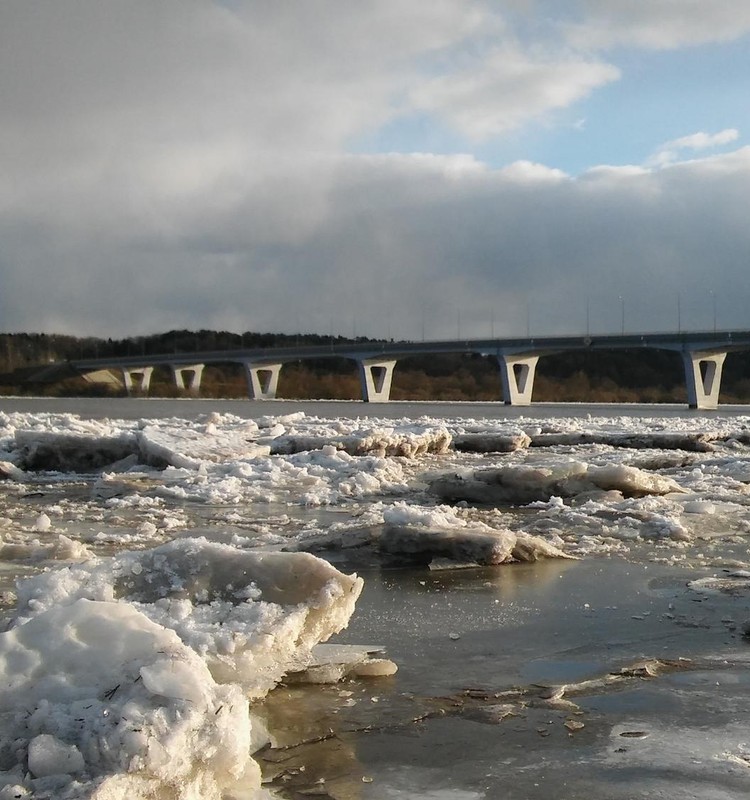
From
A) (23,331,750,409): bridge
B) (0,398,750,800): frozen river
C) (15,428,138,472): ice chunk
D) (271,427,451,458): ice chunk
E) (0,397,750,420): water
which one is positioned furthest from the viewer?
(23,331,750,409): bridge

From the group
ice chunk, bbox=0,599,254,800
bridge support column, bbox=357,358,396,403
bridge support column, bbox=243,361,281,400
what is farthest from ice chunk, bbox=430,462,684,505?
bridge support column, bbox=243,361,281,400

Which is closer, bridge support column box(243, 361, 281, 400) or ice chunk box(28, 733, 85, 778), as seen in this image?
ice chunk box(28, 733, 85, 778)

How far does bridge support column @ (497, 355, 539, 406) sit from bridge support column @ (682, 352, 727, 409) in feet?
41.5

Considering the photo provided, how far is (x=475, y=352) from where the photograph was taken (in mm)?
73812

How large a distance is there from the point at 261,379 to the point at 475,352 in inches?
936

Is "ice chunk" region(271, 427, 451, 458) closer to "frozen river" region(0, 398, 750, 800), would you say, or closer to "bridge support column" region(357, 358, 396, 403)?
"frozen river" region(0, 398, 750, 800)

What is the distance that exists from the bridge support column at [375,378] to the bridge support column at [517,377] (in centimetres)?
1091

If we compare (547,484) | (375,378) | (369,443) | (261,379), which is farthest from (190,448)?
(261,379)

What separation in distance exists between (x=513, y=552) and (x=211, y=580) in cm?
373

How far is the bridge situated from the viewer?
213 feet

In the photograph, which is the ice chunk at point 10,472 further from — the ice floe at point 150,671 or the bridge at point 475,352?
the bridge at point 475,352

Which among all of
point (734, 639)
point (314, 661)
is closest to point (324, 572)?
point (314, 661)

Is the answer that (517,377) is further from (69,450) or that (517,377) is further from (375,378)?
(69,450)

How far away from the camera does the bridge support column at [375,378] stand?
257ft
